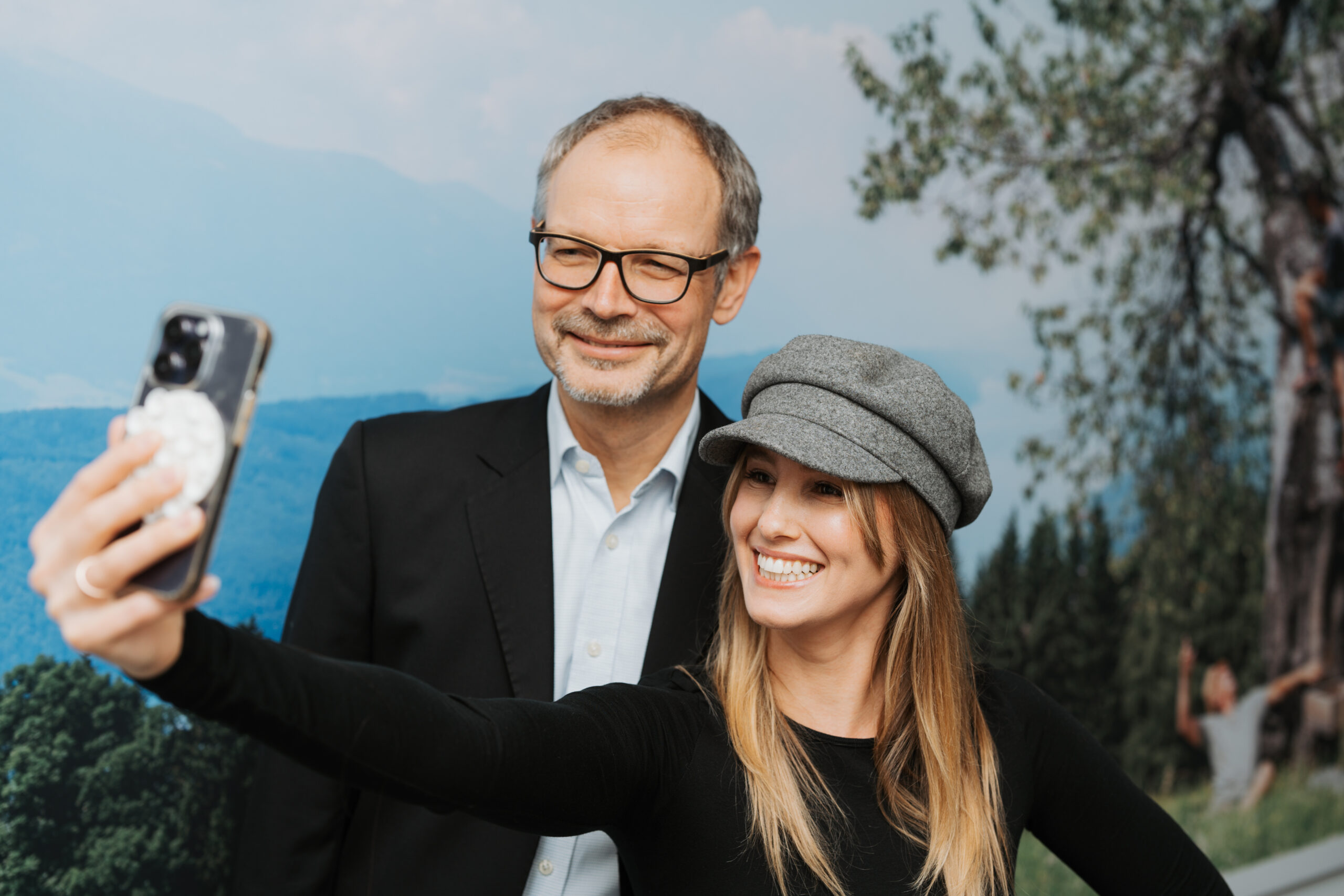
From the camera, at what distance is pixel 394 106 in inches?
81.2

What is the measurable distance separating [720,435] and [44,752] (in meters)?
1.24

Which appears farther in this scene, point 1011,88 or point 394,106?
point 1011,88

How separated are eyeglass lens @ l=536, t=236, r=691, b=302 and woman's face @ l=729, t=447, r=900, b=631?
359mm

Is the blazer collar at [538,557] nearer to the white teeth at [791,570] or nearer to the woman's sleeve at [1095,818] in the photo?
the white teeth at [791,570]

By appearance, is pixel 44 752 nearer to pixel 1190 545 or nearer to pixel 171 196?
pixel 171 196

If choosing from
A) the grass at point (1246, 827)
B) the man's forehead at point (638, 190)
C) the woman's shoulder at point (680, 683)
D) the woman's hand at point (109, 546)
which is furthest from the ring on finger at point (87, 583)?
the grass at point (1246, 827)

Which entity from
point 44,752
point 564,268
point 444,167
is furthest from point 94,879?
point 444,167

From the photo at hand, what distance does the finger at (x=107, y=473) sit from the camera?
2.32 ft

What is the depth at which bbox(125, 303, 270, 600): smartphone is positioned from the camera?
717 millimetres

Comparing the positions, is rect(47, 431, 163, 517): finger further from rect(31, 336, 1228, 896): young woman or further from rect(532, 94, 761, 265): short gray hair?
rect(532, 94, 761, 265): short gray hair

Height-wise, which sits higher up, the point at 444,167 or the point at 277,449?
the point at 444,167

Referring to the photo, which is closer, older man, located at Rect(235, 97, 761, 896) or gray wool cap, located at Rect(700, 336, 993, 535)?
gray wool cap, located at Rect(700, 336, 993, 535)

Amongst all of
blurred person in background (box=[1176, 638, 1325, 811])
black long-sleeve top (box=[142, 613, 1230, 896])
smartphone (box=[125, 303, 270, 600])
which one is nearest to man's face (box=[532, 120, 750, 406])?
black long-sleeve top (box=[142, 613, 1230, 896])

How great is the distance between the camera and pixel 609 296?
1.59 m
